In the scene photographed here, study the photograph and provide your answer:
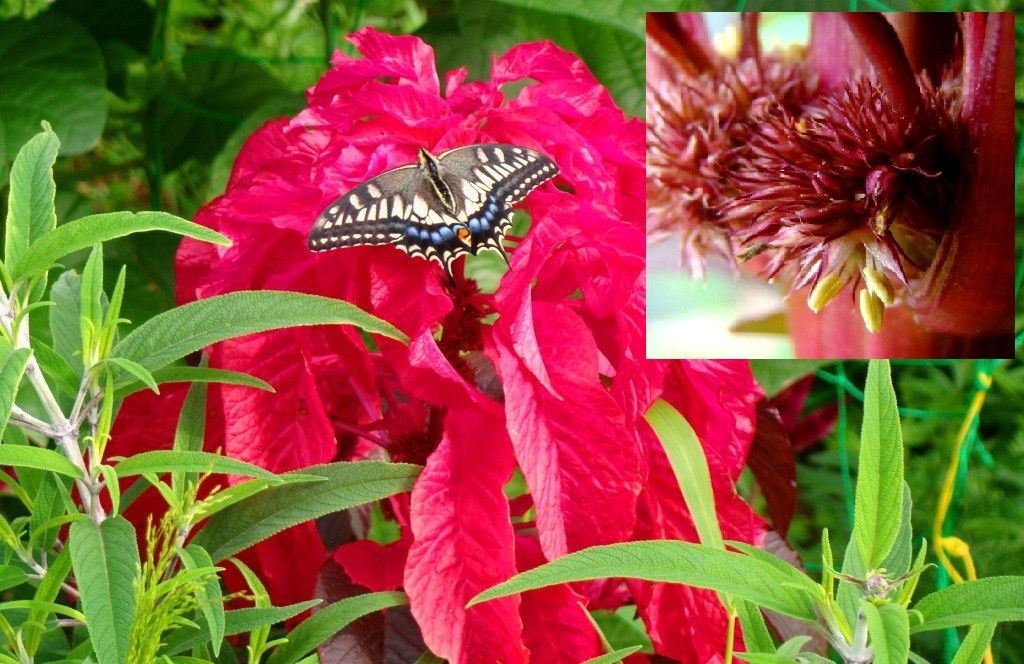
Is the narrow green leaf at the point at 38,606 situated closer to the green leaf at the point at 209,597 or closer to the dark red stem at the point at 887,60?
the green leaf at the point at 209,597

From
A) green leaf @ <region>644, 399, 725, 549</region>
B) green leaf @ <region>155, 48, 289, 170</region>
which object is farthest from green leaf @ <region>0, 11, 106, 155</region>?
green leaf @ <region>644, 399, 725, 549</region>

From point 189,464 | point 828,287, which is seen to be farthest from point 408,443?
point 828,287

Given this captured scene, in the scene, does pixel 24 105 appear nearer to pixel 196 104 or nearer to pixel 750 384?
pixel 196 104

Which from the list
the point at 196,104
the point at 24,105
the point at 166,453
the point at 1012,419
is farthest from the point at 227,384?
the point at 1012,419

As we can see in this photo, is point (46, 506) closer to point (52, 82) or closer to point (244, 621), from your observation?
point (244, 621)

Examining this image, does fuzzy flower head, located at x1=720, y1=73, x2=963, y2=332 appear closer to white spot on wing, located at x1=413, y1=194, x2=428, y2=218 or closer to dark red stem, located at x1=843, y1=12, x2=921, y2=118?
dark red stem, located at x1=843, y1=12, x2=921, y2=118

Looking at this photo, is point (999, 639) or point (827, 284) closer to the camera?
point (827, 284)
